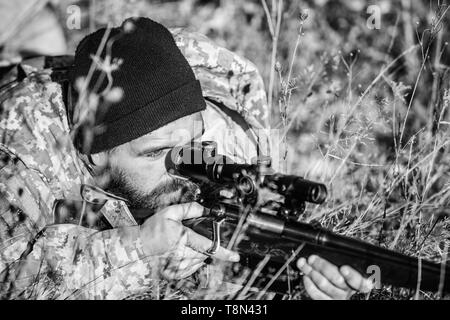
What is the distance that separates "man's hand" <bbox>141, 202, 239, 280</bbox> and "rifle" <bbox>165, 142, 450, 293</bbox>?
6cm

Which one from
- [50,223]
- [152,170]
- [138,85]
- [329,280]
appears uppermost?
[138,85]

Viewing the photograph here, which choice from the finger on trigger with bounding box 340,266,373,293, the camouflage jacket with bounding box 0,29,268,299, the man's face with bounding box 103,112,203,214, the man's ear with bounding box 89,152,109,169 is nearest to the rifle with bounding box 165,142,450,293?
the finger on trigger with bounding box 340,266,373,293

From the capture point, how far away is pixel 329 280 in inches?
94.0

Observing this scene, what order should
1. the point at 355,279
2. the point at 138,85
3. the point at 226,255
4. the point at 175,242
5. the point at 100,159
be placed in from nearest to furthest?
1. the point at 355,279
2. the point at 175,242
3. the point at 226,255
4. the point at 138,85
5. the point at 100,159

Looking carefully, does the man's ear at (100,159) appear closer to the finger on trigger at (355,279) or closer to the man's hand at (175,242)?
the man's hand at (175,242)

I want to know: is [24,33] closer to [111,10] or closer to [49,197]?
[111,10]

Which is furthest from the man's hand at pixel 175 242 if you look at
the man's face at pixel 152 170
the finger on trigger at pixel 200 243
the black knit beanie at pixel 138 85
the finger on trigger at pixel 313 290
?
the black knit beanie at pixel 138 85

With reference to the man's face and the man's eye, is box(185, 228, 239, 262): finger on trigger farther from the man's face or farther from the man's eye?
the man's eye

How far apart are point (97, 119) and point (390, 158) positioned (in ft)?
7.47

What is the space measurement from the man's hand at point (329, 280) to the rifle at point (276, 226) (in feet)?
0.12

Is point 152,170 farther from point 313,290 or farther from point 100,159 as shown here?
point 313,290

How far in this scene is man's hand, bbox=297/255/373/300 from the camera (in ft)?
7.54

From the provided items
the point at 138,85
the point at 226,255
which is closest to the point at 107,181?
the point at 138,85

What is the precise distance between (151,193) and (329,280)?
1.24 m
